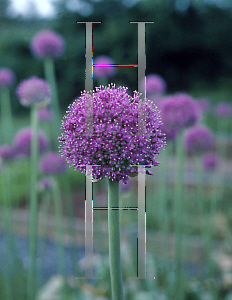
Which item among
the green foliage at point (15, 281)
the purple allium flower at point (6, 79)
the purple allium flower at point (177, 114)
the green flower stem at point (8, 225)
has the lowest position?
the green foliage at point (15, 281)

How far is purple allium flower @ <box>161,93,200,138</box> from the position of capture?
2.52 ft

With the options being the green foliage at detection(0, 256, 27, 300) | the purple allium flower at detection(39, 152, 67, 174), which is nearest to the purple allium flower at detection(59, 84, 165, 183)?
the purple allium flower at detection(39, 152, 67, 174)

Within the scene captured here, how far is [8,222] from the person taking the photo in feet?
3.41

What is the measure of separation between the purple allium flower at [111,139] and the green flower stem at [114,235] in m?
0.03

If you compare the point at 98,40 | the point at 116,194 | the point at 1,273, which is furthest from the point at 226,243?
the point at 98,40

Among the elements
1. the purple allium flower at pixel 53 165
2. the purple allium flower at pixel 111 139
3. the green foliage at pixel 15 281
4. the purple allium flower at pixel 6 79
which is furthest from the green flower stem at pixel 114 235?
the purple allium flower at pixel 6 79

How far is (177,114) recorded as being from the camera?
0.79 m

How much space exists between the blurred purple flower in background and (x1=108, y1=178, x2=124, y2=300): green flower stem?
0.44 meters

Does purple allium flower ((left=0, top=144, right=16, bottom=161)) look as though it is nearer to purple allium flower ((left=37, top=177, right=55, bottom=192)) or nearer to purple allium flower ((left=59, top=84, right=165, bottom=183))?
purple allium flower ((left=37, top=177, right=55, bottom=192))

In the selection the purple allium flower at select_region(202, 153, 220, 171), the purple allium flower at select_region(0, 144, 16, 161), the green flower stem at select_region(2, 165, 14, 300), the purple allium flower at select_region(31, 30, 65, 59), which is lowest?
the green flower stem at select_region(2, 165, 14, 300)

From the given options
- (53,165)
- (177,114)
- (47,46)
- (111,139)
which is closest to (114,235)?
(111,139)

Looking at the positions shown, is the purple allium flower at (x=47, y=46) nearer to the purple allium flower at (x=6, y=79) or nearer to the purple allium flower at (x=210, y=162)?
the purple allium flower at (x=6, y=79)

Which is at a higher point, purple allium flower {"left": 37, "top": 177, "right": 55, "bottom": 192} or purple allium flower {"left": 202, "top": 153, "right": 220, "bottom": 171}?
purple allium flower {"left": 202, "top": 153, "right": 220, "bottom": 171}

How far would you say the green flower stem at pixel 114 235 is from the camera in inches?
17.3
